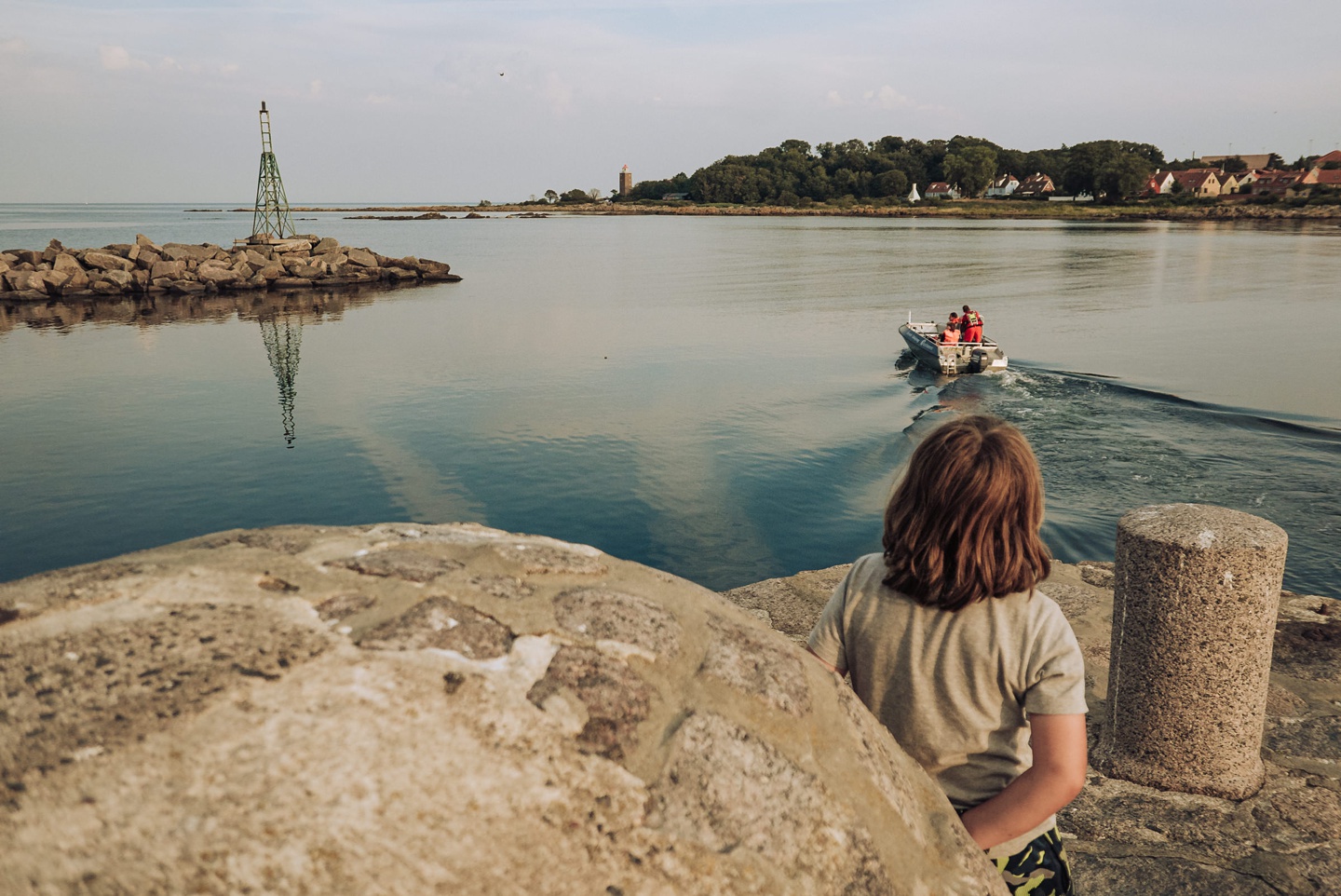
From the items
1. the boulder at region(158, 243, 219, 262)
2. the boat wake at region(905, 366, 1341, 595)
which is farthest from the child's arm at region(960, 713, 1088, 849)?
the boulder at region(158, 243, 219, 262)

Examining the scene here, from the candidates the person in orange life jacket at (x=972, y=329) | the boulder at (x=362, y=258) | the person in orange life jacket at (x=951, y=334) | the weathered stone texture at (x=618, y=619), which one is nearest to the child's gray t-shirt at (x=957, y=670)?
the weathered stone texture at (x=618, y=619)

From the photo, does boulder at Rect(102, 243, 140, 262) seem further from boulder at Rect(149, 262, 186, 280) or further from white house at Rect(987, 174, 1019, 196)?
white house at Rect(987, 174, 1019, 196)

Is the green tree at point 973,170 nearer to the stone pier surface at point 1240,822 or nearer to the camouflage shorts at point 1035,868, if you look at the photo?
the stone pier surface at point 1240,822

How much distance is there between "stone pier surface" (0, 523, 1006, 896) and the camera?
1.62 meters

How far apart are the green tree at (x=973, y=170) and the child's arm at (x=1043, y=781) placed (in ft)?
560

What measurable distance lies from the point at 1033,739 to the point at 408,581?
5.43ft

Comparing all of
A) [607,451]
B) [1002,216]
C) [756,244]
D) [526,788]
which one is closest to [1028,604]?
[526,788]

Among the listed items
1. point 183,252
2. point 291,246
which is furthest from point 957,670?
point 291,246

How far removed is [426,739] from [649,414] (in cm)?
1905

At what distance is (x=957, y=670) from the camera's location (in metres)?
2.46

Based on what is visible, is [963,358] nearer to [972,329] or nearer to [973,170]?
[972,329]

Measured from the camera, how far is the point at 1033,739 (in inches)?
93.9

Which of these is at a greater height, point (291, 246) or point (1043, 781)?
point (291, 246)

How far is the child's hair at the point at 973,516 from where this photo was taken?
2256 millimetres
